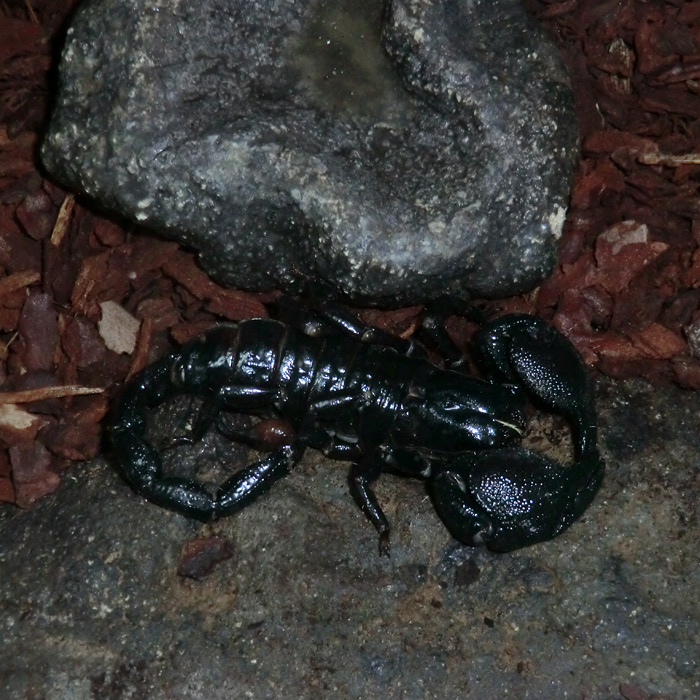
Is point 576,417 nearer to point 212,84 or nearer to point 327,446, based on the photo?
point 327,446

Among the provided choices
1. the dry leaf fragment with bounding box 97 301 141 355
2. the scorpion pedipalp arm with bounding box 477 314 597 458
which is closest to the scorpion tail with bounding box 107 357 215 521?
the dry leaf fragment with bounding box 97 301 141 355

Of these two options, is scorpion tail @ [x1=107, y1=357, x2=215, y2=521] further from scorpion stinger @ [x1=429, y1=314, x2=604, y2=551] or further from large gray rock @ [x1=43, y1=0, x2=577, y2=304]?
scorpion stinger @ [x1=429, y1=314, x2=604, y2=551]

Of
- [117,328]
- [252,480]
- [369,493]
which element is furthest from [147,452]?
[369,493]

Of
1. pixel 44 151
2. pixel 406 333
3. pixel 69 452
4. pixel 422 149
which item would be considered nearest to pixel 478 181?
pixel 422 149

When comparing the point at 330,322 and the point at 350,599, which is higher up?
the point at 330,322

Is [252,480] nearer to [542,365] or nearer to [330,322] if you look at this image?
[330,322]

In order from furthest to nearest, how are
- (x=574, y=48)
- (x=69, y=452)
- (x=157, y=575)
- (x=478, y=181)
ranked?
(x=574, y=48), (x=69, y=452), (x=478, y=181), (x=157, y=575)
